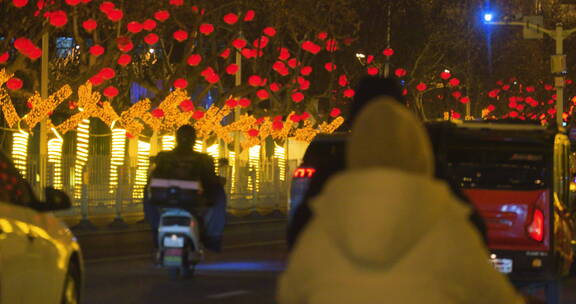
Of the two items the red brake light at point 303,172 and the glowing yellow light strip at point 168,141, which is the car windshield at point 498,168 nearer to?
the red brake light at point 303,172

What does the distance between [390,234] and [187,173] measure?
10879 mm

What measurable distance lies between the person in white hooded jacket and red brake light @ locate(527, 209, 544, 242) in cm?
873

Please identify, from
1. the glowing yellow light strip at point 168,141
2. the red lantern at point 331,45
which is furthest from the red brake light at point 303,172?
the red lantern at point 331,45

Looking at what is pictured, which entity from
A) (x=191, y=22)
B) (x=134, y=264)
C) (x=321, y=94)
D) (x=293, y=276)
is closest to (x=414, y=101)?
(x=321, y=94)

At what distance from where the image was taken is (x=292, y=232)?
25.1 ft

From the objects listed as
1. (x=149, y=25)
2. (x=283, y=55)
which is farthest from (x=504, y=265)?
(x=283, y=55)

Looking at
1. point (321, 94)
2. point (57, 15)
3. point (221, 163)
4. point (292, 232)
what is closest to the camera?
point (292, 232)

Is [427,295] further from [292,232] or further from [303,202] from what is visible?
[292,232]

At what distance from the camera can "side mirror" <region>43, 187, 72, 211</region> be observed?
366 inches

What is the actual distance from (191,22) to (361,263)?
1403 inches

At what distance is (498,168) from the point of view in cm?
1280

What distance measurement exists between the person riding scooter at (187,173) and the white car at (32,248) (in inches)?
172

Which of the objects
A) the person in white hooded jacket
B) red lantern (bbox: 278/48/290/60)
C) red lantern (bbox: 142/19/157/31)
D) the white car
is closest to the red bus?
the white car

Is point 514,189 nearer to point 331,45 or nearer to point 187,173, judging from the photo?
point 187,173
